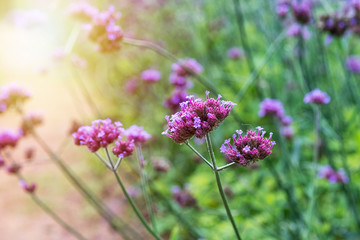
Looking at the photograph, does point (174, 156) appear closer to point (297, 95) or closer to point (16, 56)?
point (297, 95)

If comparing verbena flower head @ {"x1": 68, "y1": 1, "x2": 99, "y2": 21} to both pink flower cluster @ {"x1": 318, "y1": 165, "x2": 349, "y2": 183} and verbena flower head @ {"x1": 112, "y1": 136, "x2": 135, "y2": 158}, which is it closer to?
verbena flower head @ {"x1": 112, "y1": 136, "x2": 135, "y2": 158}

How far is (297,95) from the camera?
3.79m

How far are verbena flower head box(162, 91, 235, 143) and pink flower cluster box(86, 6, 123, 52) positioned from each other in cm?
66

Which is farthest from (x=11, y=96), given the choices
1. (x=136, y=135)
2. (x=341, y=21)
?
(x=341, y=21)

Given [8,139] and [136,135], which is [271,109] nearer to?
[136,135]

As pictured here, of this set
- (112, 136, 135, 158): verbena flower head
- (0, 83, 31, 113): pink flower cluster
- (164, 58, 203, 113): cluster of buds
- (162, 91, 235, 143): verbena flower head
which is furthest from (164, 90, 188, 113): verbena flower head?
(162, 91, 235, 143): verbena flower head

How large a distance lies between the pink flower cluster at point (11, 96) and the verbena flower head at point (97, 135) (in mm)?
726

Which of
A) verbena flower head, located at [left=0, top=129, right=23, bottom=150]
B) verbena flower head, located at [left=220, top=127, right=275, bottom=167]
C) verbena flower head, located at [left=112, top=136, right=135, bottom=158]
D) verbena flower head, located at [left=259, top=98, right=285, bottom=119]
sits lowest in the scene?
verbena flower head, located at [left=220, top=127, right=275, bottom=167]

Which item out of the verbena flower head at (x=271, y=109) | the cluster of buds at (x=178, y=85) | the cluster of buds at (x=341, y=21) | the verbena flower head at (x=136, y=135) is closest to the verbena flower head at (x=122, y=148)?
the verbena flower head at (x=136, y=135)

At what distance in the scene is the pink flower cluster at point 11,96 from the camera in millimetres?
1870

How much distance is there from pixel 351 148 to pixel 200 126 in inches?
94.3

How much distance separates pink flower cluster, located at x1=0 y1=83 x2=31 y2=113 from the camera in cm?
187

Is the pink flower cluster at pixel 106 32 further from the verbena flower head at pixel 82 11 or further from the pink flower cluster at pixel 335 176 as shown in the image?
the pink flower cluster at pixel 335 176

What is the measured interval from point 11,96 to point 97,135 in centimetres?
82
